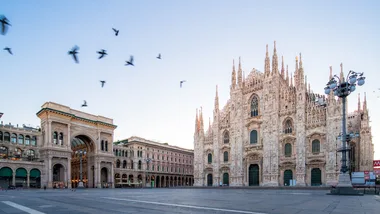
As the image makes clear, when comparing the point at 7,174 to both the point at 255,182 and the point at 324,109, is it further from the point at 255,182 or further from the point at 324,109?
the point at 324,109

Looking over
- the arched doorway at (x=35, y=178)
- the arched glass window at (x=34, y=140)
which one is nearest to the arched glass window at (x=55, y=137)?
the arched glass window at (x=34, y=140)

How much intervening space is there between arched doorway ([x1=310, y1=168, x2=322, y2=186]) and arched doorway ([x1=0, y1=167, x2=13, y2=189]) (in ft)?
165

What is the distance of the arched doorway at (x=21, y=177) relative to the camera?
50.8 meters

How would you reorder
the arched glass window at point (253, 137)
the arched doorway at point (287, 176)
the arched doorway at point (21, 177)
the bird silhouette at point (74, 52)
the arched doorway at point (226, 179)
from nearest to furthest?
the bird silhouette at point (74, 52) → the arched doorway at point (287, 176) → the arched doorway at point (21, 177) → the arched glass window at point (253, 137) → the arched doorway at point (226, 179)

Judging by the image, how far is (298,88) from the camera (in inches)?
1859

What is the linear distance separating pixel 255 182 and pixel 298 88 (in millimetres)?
18693

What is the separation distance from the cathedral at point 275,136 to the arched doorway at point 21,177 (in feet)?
107

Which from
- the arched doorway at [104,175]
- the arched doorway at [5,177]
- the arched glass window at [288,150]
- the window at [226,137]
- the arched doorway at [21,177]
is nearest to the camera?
the arched glass window at [288,150]

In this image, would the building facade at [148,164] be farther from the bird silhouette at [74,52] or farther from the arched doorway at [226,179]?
the bird silhouette at [74,52]

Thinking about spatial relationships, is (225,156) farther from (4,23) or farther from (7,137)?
(4,23)

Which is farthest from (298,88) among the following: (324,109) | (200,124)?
(200,124)

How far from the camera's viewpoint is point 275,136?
4931 centimetres

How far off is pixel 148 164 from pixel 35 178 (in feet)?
107

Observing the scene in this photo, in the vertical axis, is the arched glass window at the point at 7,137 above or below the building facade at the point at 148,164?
above
